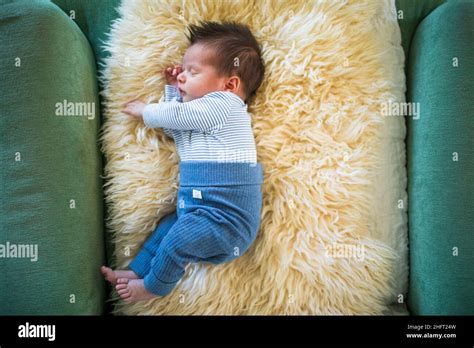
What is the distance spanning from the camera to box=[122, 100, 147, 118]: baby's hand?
3.39 ft

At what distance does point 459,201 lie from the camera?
95 cm

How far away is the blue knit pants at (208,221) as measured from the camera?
95cm

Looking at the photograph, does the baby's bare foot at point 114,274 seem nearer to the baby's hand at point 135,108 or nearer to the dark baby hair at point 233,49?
the baby's hand at point 135,108

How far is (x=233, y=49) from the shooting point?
3.24 feet

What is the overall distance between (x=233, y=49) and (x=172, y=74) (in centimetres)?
18

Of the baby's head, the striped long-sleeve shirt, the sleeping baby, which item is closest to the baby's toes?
the sleeping baby

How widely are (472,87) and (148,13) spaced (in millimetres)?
858

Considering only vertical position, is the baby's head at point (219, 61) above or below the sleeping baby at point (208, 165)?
above

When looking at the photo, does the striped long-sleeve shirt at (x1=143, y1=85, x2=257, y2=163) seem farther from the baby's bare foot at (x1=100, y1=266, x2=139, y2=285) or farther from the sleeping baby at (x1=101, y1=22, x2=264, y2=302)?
the baby's bare foot at (x1=100, y1=266, x2=139, y2=285)

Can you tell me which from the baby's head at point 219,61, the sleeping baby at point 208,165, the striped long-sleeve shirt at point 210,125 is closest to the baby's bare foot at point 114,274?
the sleeping baby at point 208,165

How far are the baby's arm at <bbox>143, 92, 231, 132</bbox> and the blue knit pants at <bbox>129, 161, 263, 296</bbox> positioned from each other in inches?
3.9

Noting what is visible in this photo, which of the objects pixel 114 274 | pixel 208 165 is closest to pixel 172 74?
pixel 208 165

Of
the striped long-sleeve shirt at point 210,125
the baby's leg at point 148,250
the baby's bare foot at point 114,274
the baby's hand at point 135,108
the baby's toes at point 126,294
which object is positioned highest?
the baby's hand at point 135,108
